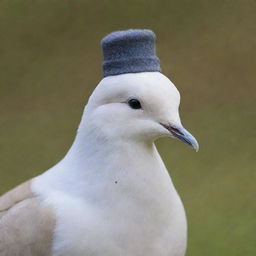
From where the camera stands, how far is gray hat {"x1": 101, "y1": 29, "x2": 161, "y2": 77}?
1948mm

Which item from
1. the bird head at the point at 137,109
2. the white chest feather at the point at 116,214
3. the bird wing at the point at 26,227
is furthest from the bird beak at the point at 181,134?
the bird wing at the point at 26,227

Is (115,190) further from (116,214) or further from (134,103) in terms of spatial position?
(134,103)

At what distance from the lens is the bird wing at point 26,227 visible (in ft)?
6.57

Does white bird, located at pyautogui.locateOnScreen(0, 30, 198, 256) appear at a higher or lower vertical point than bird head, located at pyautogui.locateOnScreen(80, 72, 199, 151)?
lower

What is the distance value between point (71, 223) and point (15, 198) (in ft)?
0.79

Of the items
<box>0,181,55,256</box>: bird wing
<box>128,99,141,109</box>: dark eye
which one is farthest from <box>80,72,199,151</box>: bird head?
<box>0,181,55,256</box>: bird wing

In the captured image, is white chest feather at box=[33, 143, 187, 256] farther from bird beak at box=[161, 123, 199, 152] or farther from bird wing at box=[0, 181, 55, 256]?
bird beak at box=[161, 123, 199, 152]

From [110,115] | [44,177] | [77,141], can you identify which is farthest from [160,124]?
[44,177]

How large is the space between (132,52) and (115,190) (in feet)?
1.10

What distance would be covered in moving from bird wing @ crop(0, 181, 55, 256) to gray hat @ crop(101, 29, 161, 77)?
15.3 inches

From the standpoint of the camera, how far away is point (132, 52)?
1955mm

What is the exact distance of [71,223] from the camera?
6.47 feet

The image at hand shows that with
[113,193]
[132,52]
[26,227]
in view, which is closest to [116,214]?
[113,193]

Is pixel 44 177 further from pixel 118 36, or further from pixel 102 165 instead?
pixel 118 36
